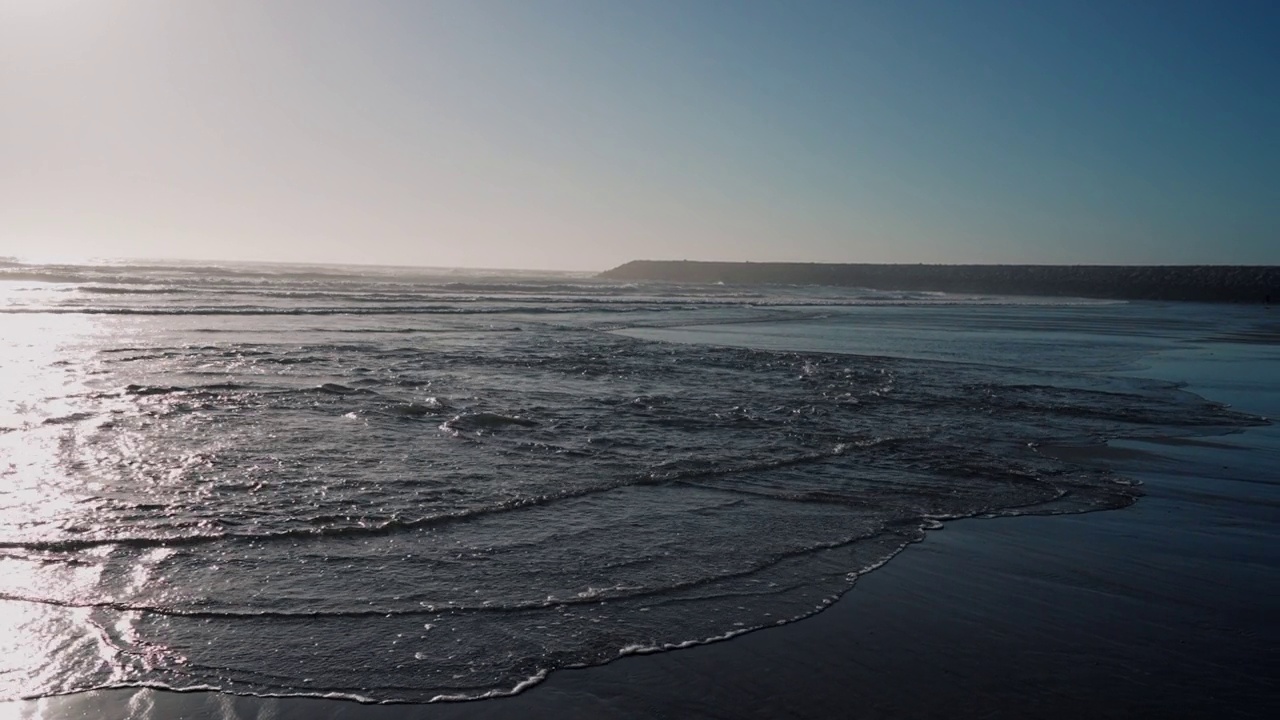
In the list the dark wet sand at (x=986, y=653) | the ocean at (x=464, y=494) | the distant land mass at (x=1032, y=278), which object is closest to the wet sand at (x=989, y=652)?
the dark wet sand at (x=986, y=653)

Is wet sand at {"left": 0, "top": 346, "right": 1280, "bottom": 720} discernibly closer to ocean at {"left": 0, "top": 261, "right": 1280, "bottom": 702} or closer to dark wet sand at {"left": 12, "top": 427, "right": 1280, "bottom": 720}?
dark wet sand at {"left": 12, "top": 427, "right": 1280, "bottom": 720}

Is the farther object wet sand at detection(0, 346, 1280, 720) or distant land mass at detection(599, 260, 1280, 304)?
distant land mass at detection(599, 260, 1280, 304)

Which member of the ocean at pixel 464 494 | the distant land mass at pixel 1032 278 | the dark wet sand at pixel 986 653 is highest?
the distant land mass at pixel 1032 278

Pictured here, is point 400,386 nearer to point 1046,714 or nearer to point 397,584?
point 397,584

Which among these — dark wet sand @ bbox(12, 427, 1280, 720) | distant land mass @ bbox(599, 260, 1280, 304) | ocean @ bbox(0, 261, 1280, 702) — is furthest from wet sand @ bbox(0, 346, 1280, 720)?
distant land mass @ bbox(599, 260, 1280, 304)

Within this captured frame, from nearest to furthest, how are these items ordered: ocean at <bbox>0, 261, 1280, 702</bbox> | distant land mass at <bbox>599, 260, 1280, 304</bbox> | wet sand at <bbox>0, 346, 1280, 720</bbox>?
wet sand at <bbox>0, 346, 1280, 720</bbox>
ocean at <bbox>0, 261, 1280, 702</bbox>
distant land mass at <bbox>599, 260, 1280, 304</bbox>

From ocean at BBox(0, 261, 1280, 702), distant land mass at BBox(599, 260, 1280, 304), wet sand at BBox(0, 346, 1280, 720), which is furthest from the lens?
distant land mass at BBox(599, 260, 1280, 304)

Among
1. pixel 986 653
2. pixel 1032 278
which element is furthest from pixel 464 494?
pixel 1032 278

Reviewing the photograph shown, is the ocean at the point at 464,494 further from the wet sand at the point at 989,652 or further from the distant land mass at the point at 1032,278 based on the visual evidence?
the distant land mass at the point at 1032,278
